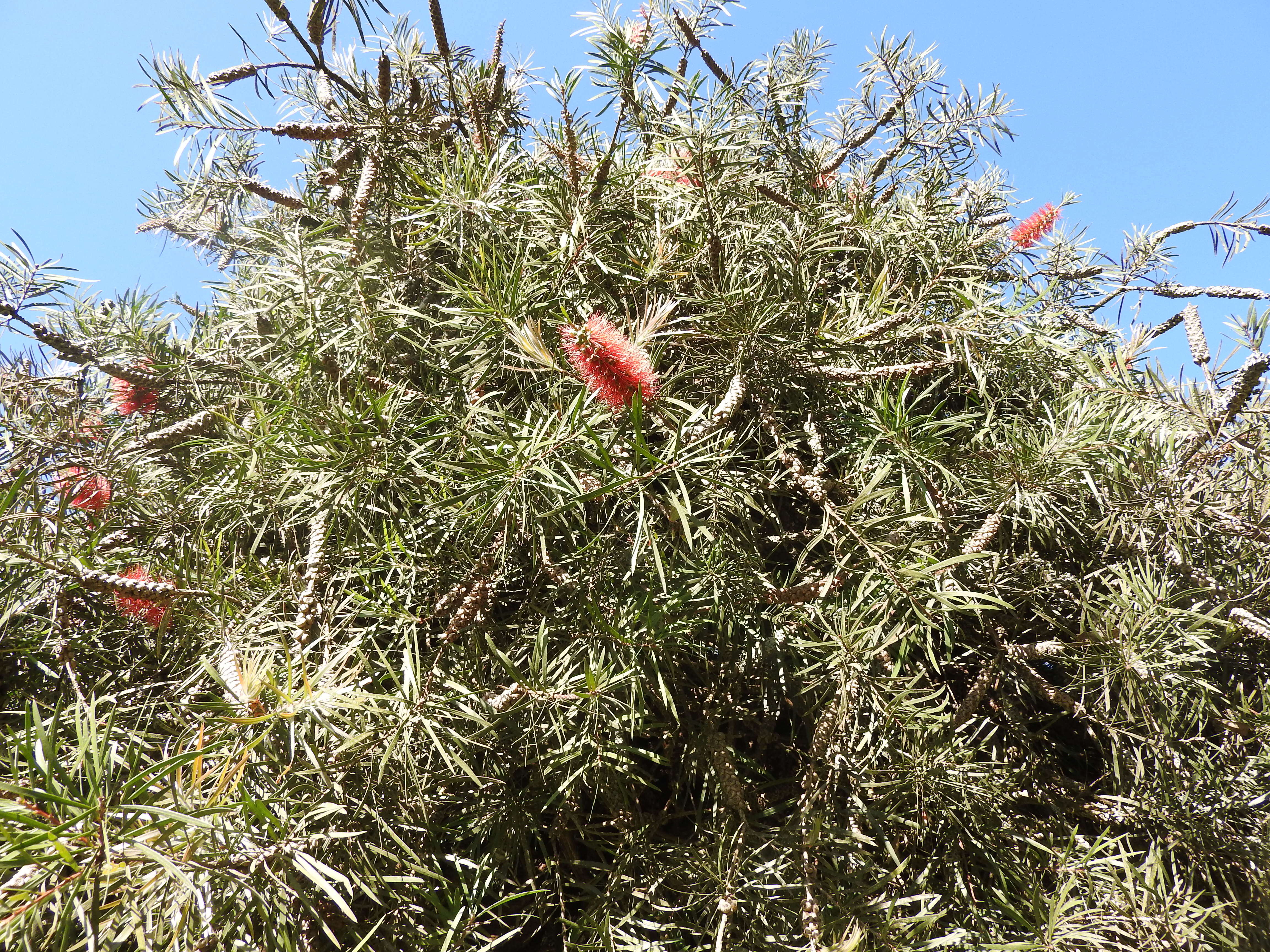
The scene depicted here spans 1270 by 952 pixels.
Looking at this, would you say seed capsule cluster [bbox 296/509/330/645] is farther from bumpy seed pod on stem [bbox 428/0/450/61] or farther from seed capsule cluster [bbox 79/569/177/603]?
bumpy seed pod on stem [bbox 428/0/450/61]

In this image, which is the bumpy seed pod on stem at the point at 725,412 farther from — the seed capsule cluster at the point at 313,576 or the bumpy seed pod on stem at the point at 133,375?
the bumpy seed pod on stem at the point at 133,375

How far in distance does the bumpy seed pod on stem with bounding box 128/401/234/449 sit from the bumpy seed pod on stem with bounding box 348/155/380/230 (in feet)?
0.68

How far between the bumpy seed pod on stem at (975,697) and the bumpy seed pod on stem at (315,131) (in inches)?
29.9

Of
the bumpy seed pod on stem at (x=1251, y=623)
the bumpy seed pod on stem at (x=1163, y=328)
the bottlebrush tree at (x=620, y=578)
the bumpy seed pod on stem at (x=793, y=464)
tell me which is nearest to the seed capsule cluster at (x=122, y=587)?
the bottlebrush tree at (x=620, y=578)

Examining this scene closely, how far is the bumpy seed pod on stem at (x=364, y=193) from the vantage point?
607mm

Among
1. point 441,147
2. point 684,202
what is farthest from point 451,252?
point 684,202

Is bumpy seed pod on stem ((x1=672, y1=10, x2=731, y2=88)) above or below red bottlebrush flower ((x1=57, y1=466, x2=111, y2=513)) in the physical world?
above

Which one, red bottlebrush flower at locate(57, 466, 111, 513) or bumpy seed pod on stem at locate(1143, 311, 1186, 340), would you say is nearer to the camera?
red bottlebrush flower at locate(57, 466, 111, 513)

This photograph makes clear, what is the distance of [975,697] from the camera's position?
561 millimetres

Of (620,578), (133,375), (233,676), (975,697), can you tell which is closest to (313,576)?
(233,676)

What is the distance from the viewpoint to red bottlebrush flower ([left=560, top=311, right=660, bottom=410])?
46 cm

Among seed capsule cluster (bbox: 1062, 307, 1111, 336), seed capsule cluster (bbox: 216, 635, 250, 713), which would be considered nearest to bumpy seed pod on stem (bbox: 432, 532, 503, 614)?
seed capsule cluster (bbox: 216, 635, 250, 713)

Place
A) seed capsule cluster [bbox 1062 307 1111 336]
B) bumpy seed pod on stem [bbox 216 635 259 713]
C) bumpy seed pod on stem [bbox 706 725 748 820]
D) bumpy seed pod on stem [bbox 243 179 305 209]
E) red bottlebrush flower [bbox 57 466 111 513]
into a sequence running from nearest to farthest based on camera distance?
bumpy seed pod on stem [bbox 216 635 259 713], bumpy seed pod on stem [bbox 706 725 748 820], red bottlebrush flower [bbox 57 466 111 513], bumpy seed pod on stem [bbox 243 179 305 209], seed capsule cluster [bbox 1062 307 1111 336]

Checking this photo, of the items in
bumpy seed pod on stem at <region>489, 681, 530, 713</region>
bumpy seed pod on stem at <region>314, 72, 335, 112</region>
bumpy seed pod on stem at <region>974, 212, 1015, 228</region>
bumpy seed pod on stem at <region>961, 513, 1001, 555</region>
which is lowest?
bumpy seed pod on stem at <region>489, 681, 530, 713</region>
